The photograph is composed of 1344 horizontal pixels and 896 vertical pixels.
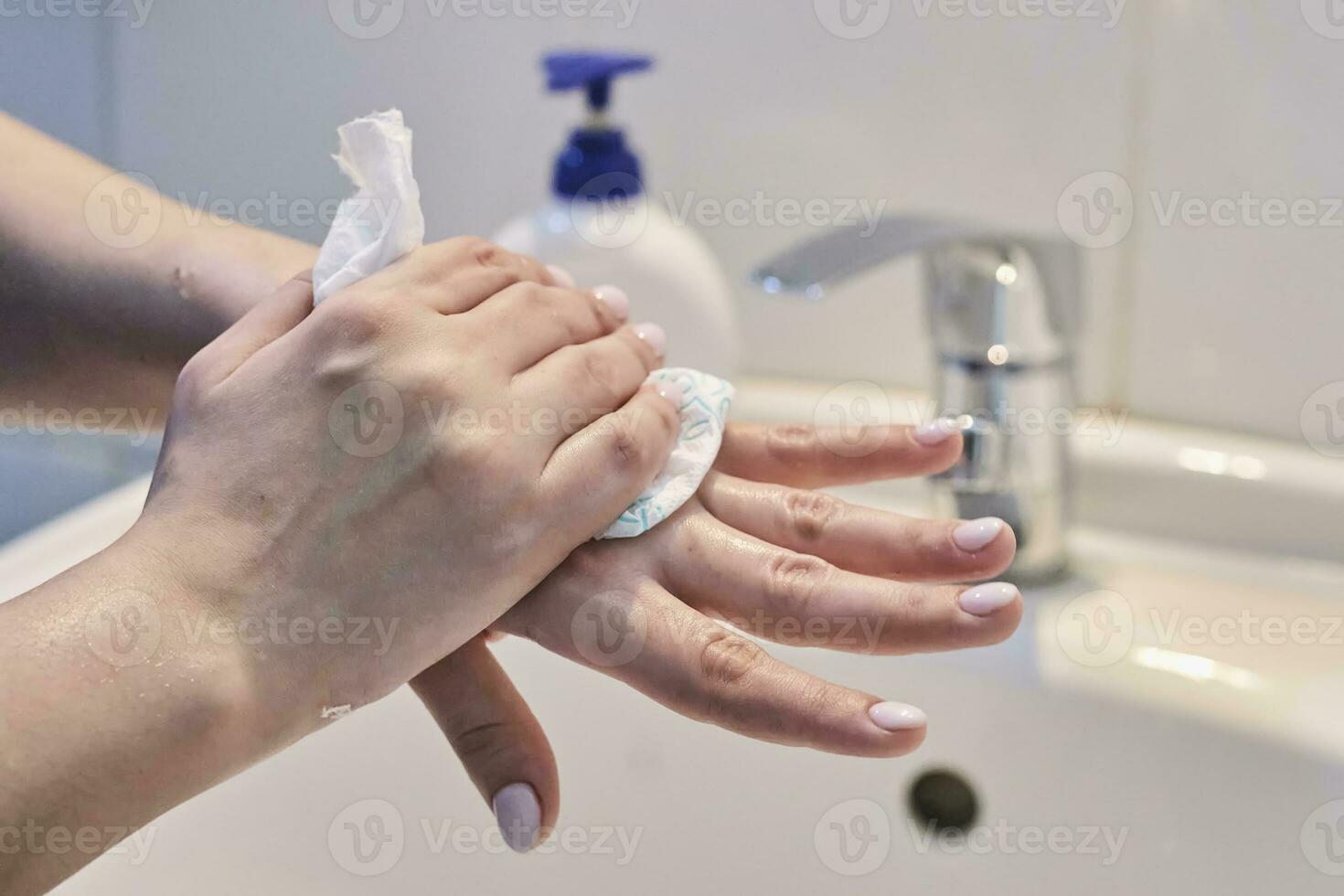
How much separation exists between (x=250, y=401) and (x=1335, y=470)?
18.0 inches

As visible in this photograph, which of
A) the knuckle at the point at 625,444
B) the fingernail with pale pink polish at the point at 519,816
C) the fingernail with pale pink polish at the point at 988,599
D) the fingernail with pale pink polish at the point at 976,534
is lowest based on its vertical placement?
the fingernail with pale pink polish at the point at 519,816

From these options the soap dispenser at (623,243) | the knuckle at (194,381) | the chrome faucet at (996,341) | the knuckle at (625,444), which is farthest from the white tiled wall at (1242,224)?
the knuckle at (194,381)

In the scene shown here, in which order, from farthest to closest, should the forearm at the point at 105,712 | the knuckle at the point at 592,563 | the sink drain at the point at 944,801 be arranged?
the sink drain at the point at 944,801 → the knuckle at the point at 592,563 → the forearm at the point at 105,712

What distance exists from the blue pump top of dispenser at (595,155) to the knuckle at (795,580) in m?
0.28

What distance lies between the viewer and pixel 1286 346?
1.92 feet

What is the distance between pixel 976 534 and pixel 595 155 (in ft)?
1.04

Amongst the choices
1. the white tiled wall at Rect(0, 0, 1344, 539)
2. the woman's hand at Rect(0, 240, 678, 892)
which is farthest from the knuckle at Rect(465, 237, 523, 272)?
the white tiled wall at Rect(0, 0, 1344, 539)

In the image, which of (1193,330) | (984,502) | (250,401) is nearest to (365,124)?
(250,401)

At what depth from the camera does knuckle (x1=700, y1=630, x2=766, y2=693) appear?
0.37m

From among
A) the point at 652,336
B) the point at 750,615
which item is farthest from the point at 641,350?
the point at 750,615

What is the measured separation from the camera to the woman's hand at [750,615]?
1.18ft

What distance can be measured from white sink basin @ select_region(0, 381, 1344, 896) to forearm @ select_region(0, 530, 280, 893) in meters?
0.18

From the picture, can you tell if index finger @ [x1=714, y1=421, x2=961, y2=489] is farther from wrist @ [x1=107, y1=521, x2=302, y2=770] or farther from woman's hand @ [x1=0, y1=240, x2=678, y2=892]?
wrist @ [x1=107, y1=521, x2=302, y2=770]

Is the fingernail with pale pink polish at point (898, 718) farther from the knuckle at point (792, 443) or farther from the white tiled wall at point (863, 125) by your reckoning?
the white tiled wall at point (863, 125)
